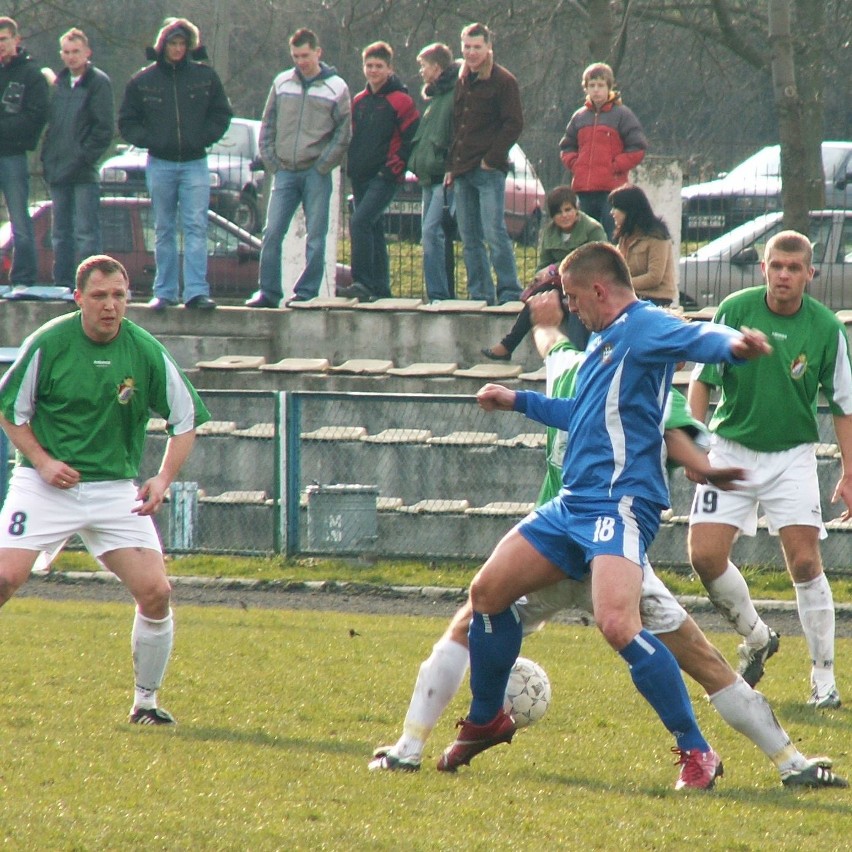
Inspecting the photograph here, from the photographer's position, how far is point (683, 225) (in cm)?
1503

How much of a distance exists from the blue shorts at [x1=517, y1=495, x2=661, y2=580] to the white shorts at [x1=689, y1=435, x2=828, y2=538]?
1850 mm

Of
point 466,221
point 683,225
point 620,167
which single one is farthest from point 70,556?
point 683,225

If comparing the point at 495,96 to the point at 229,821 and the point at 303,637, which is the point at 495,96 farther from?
the point at 229,821

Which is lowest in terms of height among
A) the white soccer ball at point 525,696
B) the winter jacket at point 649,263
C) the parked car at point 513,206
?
the white soccer ball at point 525,696

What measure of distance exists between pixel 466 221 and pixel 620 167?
1.47 meters

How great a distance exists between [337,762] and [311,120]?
8.74 m

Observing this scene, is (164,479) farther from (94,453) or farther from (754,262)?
(754,262)

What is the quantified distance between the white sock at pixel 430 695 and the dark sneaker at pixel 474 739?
0.38 feet

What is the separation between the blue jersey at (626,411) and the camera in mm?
5656

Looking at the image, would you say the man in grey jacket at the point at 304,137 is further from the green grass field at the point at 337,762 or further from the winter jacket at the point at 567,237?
the green grass field at the point at 337,762

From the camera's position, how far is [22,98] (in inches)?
557

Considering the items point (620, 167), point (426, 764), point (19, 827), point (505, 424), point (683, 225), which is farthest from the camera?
point (683, 225)

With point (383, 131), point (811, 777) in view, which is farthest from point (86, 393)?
point (383, 131)

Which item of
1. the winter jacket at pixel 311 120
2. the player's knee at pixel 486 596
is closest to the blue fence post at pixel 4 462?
the winter jacket at pixel 311 120
